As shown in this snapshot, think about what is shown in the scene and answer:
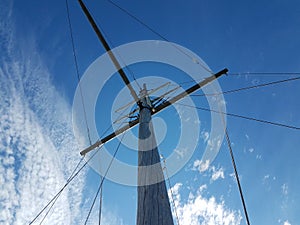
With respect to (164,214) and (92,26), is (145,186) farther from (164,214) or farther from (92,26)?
(92,26)

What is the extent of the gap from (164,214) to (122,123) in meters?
5.34

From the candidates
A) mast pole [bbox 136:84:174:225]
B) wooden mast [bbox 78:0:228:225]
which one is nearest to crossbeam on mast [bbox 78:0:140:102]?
wooden mast [bbox 78:0:228:225]

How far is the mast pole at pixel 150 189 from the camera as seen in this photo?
3.37 meters

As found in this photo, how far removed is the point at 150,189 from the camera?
3779mm

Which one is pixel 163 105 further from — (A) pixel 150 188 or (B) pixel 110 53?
(A) pixel 150 188

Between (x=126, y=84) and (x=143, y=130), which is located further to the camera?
(x=126, y=84)

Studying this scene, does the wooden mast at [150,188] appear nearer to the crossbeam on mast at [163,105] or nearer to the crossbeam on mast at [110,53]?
the crossbeam on mast at [163,105]

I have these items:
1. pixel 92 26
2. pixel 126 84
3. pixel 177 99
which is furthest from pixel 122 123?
pixel 92 26

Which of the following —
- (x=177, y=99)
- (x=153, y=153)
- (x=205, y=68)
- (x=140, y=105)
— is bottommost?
(x=153, y=153)

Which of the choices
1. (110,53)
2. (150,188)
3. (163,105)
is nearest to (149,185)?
(150,188)

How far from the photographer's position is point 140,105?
7.16 metres

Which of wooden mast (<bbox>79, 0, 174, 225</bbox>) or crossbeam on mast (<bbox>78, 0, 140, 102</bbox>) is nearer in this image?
wooden mast (<bbox>79, 0, 174, 225</bbox>)

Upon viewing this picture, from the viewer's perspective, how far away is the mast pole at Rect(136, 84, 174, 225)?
3.37 meters

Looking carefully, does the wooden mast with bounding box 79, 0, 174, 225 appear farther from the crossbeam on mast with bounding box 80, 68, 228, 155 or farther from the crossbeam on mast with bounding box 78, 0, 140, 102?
the crossbeam on mast with bounding box 78, 0, 140, 102
